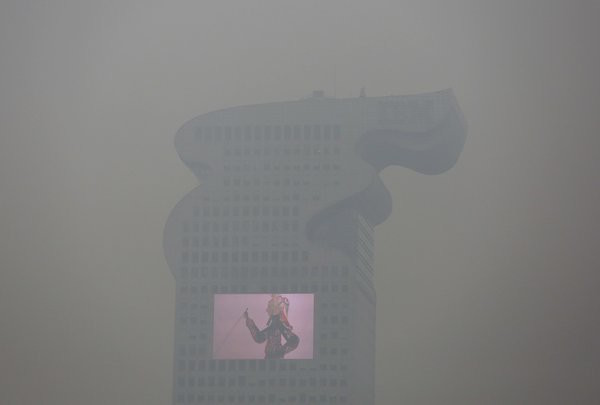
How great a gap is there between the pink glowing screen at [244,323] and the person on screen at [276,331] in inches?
0.6

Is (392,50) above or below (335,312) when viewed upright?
above

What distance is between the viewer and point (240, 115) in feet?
15.4

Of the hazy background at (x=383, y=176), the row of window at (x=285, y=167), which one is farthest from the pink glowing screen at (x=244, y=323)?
the row of window at (x=285, y=167)

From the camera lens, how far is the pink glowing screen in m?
4.57

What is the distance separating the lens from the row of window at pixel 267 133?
4.68 meters

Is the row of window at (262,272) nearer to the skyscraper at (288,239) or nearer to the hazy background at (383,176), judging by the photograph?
the skyscraper at (288,239)

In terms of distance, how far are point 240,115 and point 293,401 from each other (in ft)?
5.17

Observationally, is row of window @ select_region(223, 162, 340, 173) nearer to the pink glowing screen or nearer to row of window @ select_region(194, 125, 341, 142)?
row of window @ select_region(194, 125, 341, 142)

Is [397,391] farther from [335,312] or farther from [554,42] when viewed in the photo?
[554,42]

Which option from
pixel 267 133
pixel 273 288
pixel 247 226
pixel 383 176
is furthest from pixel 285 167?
pixel 273 288

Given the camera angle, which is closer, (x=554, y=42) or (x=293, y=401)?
(x=293, y=401)

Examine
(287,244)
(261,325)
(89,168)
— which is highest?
(89,168)

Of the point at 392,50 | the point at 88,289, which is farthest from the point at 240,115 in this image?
the point at 88,289

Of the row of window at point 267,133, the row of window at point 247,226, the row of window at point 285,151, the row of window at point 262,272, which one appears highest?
the row of window at point 267,133
